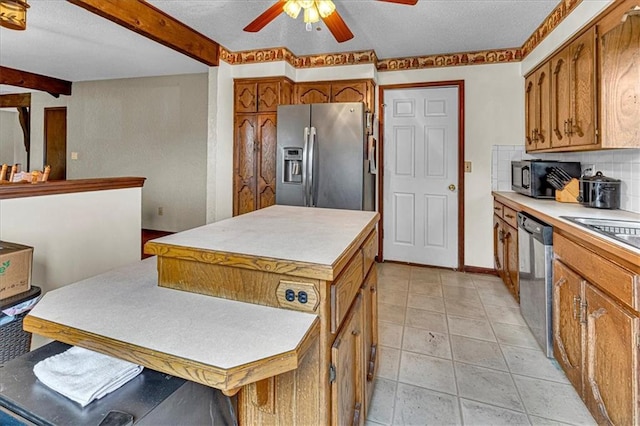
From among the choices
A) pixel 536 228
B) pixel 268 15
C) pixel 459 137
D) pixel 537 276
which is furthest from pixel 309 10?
pixel 459 137

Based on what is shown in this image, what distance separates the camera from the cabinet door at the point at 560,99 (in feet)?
8.16

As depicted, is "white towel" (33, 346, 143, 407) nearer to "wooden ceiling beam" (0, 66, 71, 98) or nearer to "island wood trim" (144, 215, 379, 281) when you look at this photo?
"island wood trim" (144, 215, 379, 281)

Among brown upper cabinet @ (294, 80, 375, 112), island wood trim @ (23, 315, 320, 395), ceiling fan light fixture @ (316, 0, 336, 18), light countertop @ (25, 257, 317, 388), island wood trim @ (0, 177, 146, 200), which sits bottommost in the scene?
island wood trim @ (23, 315, 320, 395)

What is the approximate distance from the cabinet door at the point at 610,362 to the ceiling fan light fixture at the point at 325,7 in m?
2.00

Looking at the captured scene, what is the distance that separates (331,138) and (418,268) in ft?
6.05

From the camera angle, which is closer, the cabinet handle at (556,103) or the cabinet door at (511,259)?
the cabinet handle at (556,103)

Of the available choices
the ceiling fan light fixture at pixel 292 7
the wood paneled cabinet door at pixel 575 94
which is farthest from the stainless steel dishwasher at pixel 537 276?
the ceiling fan light fixture at pixel 292 7

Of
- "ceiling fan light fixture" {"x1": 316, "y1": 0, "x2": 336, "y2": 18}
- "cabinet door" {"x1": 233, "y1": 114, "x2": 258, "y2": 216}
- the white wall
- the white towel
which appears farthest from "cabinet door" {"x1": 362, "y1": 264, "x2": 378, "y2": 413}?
the white wall

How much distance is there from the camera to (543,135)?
296cm

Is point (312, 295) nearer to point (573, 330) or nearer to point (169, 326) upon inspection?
point (169, 326)

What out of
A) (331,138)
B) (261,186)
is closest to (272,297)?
(331,138)

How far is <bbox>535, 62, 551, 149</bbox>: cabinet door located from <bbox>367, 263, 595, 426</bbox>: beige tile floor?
1.42m

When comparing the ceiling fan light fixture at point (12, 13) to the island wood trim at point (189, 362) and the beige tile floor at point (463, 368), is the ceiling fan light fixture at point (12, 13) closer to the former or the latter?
the island wood trim at point (189, 362)

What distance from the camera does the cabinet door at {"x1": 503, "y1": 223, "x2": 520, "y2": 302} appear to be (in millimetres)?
2747
